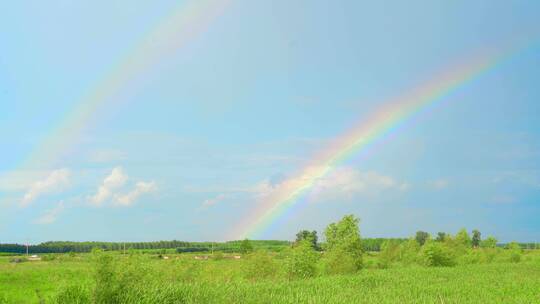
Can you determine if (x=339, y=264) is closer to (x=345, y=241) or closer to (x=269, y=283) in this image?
(x=345, y=241)

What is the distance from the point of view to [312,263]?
2210 inches

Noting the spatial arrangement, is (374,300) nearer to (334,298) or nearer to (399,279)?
(334,298)

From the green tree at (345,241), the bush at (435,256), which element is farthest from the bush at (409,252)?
the green tree at (345,241)

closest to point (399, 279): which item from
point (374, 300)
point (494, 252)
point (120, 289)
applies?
point (374, 300)

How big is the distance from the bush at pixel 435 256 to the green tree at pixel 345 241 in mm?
14826

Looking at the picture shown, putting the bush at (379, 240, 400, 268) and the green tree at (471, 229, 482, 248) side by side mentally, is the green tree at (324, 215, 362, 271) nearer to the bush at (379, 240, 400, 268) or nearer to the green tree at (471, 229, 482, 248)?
the bush at (379, 240, 400, 268)

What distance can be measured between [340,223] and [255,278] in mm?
20821

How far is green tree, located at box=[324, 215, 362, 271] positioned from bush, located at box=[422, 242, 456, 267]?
1483 cm

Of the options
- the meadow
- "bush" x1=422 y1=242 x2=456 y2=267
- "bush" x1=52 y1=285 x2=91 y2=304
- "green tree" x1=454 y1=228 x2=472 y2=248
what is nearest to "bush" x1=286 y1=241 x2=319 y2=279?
the meadow

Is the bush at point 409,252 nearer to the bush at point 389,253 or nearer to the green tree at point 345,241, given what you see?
the bush at point 389,253

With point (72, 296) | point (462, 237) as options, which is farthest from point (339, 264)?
point (462, 237)

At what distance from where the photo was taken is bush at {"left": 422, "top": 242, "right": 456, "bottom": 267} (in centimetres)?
7856

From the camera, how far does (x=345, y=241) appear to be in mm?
70000

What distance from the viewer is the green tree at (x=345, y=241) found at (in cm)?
6531
